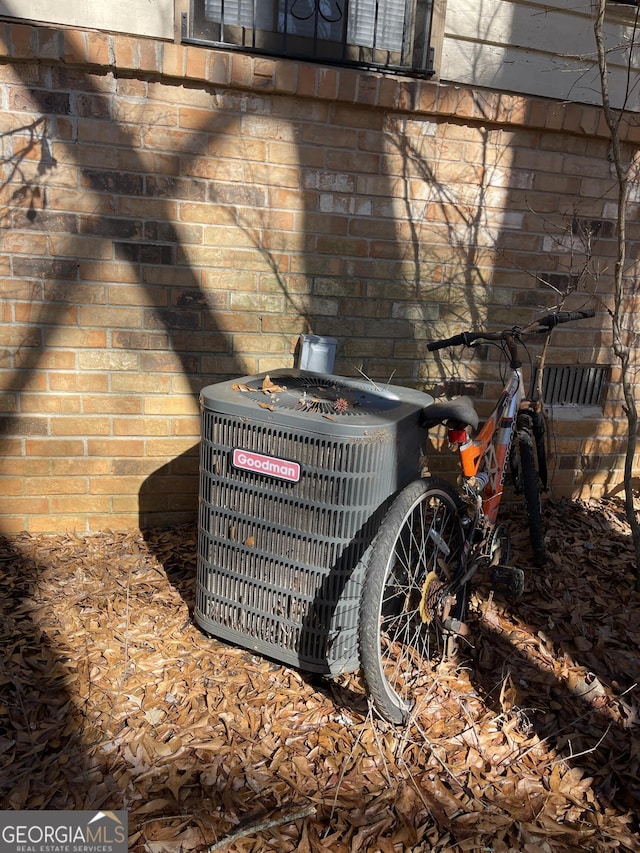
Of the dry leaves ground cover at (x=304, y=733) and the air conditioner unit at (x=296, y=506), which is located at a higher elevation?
the air conditioner unit at (x=296, y=506)

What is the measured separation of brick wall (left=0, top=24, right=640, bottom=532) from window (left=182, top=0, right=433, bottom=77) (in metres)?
0.26

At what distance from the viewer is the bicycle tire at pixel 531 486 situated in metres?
3.22

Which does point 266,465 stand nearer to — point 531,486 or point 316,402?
point 316,402

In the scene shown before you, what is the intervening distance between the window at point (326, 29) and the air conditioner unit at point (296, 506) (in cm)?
203

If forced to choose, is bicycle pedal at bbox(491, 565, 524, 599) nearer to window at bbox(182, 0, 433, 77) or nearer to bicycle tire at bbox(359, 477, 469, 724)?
bicycle tire at bbox(359, 477, 469, 724)

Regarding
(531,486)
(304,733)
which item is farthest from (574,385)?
(304,733)

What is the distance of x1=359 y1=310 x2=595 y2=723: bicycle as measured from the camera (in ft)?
7.27

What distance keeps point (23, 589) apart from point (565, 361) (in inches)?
133

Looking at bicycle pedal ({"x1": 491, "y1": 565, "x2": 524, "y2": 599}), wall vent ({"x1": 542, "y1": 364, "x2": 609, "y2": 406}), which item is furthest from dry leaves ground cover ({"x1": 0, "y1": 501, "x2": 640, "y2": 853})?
wall vent ({"x1": 542, "y1": 364, "x2": 609, "y2": 406})

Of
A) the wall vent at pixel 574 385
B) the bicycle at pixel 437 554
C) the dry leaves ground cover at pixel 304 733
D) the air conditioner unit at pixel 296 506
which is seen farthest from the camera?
the wall vent at pixel 574 385

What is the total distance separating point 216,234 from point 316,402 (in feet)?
4.62

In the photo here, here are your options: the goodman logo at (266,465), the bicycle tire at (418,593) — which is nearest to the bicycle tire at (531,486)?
the bicycle tire at (418,593)

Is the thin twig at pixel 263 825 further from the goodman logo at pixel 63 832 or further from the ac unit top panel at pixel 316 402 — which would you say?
the ac unit top panel at pixel 316 402

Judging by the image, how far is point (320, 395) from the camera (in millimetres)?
2639
